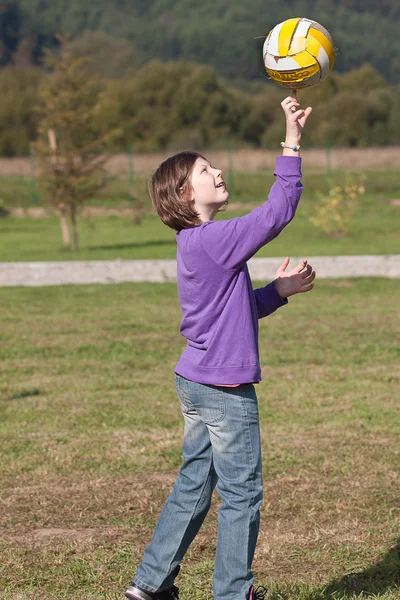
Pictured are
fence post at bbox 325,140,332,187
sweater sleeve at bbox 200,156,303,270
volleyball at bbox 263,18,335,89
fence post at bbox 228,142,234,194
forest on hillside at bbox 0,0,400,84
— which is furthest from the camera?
forest on hillside at bbox 0,0,400,84

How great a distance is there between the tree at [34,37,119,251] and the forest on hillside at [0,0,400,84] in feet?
264

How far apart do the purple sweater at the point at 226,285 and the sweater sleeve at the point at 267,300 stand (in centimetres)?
18

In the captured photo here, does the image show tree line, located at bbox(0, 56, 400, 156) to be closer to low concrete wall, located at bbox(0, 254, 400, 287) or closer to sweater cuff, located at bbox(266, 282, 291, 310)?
low concrete wall, located at bbox(0, 254, 400, 287)

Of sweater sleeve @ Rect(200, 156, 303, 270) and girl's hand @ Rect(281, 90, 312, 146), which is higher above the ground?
girl's hand @ Rect(281, 90, 312, 146)

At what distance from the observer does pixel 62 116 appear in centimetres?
1683

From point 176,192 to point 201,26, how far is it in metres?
132

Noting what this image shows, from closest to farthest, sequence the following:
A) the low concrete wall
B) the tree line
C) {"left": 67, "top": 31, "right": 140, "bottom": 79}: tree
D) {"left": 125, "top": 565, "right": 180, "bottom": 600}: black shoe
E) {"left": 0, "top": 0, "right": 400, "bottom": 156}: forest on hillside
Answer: {"left": 125, "top": 565, "right": 180, "bottom": 600}: black shoe, the low concrete wall, the tree line, {"left": 0, "top": 0, "right": 400, "bottom": 156}: forest on hillside, {"left": 67, "top": 31, "right": 140, "bottom": 79}: tree

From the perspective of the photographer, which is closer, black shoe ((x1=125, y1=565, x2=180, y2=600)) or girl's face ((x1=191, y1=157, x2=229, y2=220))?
girl's face ((x1=191, y1=157, x2=229, y2=220))

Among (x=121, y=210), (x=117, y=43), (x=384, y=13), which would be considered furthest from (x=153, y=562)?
(x=384, y=13)

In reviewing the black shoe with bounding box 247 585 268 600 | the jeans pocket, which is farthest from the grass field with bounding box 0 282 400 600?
the jeans pocket

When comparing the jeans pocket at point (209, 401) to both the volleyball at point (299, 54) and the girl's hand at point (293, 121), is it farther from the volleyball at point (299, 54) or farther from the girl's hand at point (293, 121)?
the volleyball at point (299, 54)

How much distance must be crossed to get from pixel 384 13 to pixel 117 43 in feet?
240

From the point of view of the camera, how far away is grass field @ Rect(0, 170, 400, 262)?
55.6 ft

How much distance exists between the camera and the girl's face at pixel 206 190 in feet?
10.6
